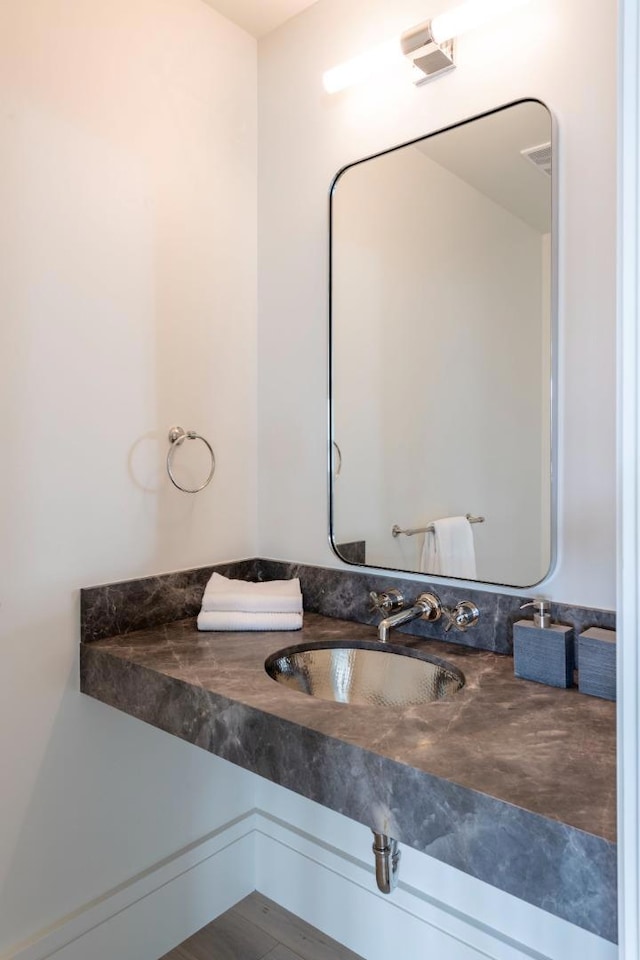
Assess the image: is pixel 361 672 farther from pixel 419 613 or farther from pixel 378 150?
pixel 378 150

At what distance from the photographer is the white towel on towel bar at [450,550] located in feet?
4.92

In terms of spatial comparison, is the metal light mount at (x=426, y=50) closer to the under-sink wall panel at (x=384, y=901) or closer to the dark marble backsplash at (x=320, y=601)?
the dark marble backsplash at (x=320, y=601)

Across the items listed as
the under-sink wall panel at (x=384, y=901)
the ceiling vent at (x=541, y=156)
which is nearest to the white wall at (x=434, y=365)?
the ceiling vent at (x=541, y=156)

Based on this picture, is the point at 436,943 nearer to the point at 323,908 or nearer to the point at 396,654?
the point at 323,908

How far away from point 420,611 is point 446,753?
56cm

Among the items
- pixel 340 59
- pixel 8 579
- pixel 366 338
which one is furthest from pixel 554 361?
pixel 8 579

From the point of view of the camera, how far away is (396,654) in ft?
4.86

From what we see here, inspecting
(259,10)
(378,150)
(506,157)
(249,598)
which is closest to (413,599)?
(249,598)

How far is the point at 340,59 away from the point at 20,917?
225 centimetres

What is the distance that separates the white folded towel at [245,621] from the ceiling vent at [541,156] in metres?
1.18

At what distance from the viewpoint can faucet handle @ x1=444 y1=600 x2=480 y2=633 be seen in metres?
1.46

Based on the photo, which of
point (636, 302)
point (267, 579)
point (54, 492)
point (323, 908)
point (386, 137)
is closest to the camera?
point (636, 302)

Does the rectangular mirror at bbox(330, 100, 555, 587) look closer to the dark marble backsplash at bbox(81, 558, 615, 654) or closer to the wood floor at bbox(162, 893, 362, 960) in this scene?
the dark marble backsplash at bbox(81, 558, 615, 654)

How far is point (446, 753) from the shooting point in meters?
0.97
